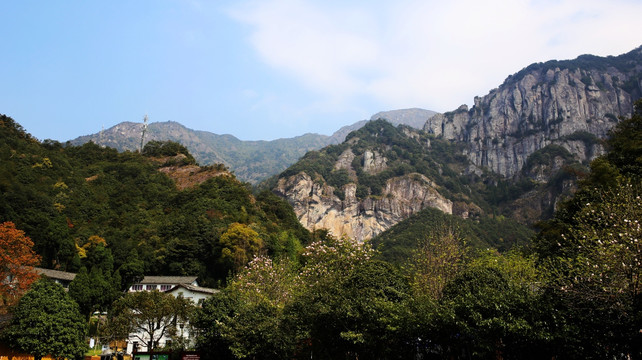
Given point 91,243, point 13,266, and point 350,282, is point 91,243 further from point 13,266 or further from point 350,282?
point 350,282

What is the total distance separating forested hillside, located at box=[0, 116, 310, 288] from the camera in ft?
190

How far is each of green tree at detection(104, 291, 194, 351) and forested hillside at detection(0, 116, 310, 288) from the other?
12533 millimetres

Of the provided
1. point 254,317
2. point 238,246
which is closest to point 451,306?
point 254,317

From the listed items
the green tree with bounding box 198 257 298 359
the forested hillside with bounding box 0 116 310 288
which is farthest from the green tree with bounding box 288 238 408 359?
the forested hillside with bounding box 0 116 310 288

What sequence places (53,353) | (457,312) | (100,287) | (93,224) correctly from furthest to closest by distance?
(93,224) → (100,287) → (53,353) → (457,312)

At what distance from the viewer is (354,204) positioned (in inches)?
6378

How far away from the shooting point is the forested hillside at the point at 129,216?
190ft

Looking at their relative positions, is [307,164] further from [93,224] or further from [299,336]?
[299,336]

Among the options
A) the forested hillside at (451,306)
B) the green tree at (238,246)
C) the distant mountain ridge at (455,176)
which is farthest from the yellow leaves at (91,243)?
the distant mountain ridge at (455,176)

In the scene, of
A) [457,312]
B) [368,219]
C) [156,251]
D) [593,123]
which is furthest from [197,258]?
[593,123]

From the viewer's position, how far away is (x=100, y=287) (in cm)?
4453

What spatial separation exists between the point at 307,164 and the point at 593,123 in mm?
123681

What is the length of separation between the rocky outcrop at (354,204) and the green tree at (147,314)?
114 meters

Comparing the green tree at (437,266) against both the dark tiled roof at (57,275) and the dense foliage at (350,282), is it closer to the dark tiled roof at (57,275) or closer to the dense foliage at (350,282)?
the dense foliage at (350,282)
